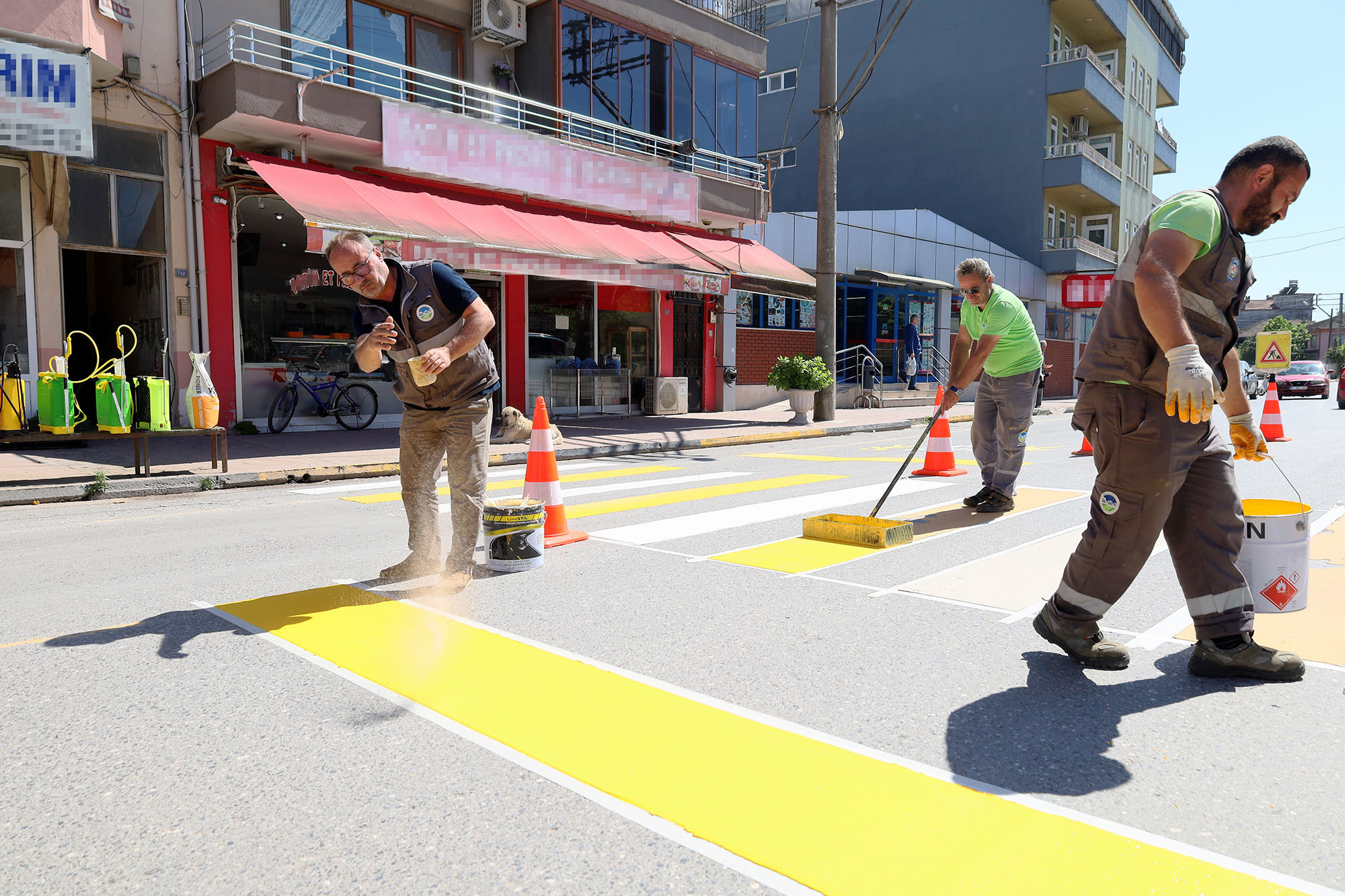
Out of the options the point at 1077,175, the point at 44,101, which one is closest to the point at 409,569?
the point at 44,101

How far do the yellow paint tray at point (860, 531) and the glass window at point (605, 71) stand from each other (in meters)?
14.7

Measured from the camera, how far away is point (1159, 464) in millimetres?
3369

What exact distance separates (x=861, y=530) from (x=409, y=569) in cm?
294

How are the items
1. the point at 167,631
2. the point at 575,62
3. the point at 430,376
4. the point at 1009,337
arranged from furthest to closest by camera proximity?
the point at 575,62 < the point at 1009,337 < the point at 430,376 < the point at 167,631

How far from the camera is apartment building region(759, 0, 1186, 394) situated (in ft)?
119

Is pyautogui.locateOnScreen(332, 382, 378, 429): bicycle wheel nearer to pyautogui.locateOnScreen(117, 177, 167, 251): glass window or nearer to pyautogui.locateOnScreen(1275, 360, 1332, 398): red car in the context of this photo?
pyautogui.locateOnScreen(117, 177, 167, 251): glass window

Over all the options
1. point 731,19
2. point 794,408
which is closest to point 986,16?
point 731,19

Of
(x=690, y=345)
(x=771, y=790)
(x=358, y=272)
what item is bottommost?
(x=771, y=790)

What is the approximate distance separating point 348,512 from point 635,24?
15606mm

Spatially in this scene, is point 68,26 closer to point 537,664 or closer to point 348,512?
point 348,512

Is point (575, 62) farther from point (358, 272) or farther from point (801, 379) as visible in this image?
point (358, 272)

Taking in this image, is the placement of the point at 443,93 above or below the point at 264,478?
above

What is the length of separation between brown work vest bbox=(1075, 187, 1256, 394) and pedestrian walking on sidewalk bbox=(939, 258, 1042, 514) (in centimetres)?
344

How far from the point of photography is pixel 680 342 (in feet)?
72.8
